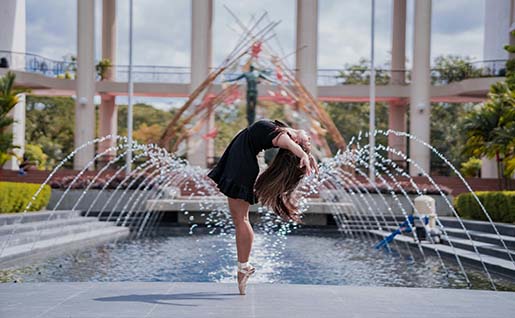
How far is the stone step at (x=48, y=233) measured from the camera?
1273 cm

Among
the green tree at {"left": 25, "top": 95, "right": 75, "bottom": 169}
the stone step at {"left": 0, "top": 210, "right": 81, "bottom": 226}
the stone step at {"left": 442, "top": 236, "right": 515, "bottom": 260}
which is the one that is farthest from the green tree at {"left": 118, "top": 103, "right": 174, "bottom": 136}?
the stone step at {"left": 442, "top": 236, "right": 515, "bottom": 260}

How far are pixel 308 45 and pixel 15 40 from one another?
537 inches

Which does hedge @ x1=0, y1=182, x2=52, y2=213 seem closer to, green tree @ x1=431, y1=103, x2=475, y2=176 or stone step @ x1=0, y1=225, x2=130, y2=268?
stone step @ x1=0, y1=225, x2=130, y2=268

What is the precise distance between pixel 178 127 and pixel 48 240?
16.3 meters

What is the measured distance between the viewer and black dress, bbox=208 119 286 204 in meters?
6.42

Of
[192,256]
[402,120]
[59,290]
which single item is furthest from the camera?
[402,120]

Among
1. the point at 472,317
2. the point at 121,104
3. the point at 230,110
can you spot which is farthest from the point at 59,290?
the point at 121,104

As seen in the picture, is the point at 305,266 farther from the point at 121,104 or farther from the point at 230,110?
the point at 121,104

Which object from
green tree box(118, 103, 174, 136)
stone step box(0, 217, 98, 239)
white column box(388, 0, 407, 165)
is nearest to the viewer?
stone step box(0, 217, 98, 239)

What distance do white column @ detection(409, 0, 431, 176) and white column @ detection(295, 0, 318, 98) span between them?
14.5 ft

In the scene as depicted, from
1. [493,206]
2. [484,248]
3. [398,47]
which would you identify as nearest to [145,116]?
[398,47]

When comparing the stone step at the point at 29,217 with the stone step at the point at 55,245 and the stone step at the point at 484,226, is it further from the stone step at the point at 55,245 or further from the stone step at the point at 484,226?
the stone step at the point at 484,226

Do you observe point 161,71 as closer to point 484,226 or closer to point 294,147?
point 484,226

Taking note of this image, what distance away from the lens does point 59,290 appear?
6863 millimetres
